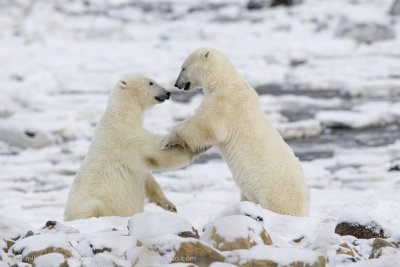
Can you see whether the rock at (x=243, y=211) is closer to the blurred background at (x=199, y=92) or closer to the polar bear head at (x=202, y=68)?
the polar bear head at (x=202, y=68)

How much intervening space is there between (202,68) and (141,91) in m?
0.50

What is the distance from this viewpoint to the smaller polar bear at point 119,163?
174 inches

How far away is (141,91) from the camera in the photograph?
4836 millimetres

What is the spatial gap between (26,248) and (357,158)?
5.37 m

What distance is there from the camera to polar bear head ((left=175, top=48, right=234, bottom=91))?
466 cm

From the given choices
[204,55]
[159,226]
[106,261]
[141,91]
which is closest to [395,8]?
[204,55]

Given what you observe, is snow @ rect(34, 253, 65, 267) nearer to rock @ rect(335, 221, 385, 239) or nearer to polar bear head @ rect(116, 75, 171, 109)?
rock @ rect(335, 221, 385, 239)

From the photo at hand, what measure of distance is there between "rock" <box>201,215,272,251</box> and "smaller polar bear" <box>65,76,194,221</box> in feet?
5.06

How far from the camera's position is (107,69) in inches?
620

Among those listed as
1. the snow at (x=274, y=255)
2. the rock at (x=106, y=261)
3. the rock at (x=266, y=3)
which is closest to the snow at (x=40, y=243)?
the rock at (x=106, y=261)

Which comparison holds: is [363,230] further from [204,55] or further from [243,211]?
[204,55]

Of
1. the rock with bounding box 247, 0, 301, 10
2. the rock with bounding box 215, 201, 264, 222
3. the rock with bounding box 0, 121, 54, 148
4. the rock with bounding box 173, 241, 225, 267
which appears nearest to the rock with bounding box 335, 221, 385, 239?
the rock with bounding box 215, 201, 264, 222

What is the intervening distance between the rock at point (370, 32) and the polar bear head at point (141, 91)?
14.1 meters

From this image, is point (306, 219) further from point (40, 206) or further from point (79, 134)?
point (79, 134)
